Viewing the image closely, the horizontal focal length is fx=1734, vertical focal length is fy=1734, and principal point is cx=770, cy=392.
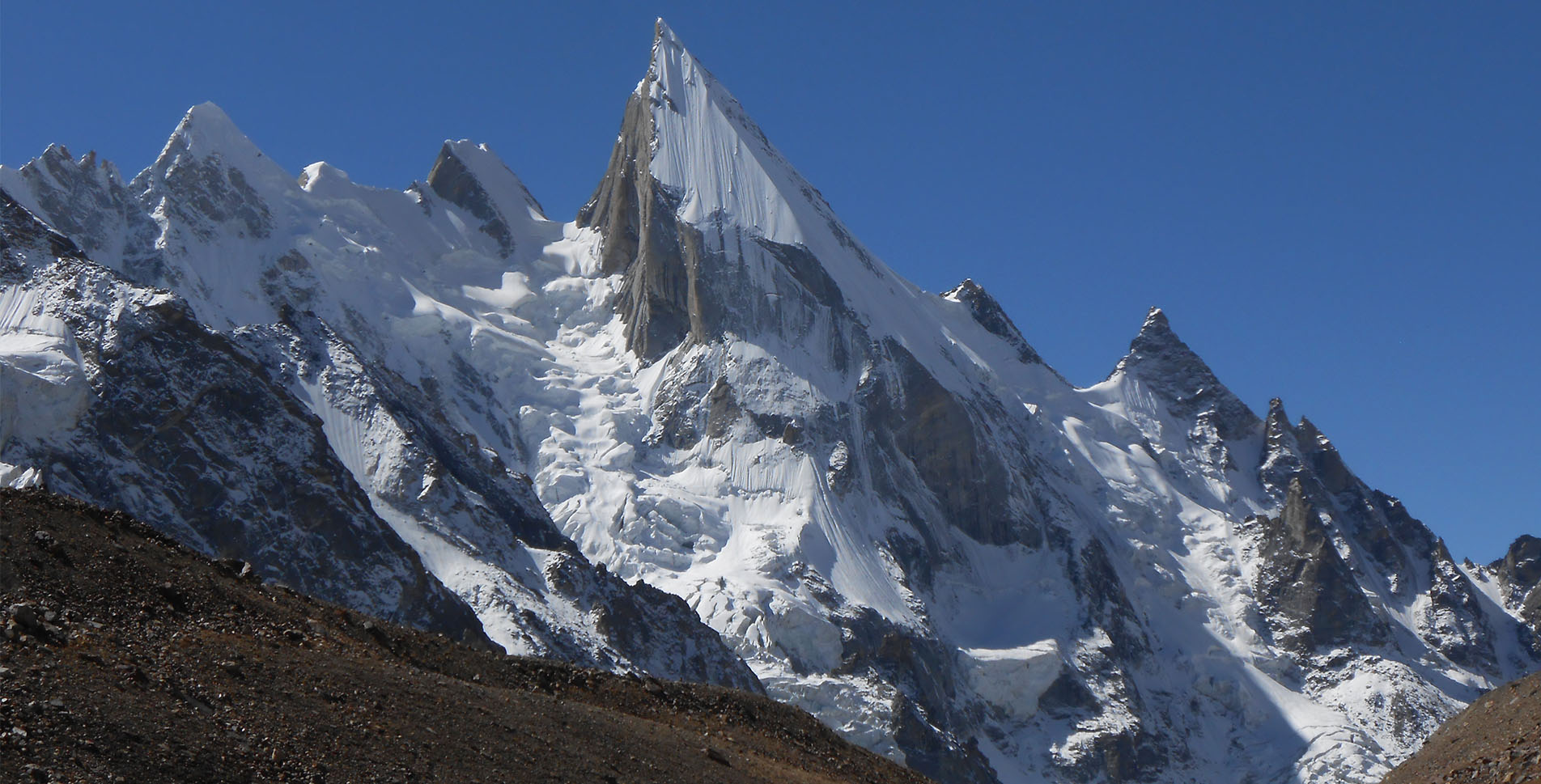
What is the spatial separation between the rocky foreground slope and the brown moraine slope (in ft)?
52.1

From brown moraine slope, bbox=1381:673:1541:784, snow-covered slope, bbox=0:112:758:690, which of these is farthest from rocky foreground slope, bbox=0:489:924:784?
snow-covered slope, bbox=0:112:758:690

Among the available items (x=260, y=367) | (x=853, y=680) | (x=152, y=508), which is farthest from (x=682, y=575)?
(x=152, y=508)

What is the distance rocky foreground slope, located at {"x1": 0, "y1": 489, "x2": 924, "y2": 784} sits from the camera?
103 ft

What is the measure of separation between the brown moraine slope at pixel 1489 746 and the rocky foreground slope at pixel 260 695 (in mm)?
15885

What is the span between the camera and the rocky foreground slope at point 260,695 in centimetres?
3144

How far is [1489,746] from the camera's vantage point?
4684 cm

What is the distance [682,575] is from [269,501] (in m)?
60.1

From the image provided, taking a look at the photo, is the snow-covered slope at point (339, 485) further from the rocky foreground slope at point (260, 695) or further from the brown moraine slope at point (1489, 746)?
the brown moraine slope at point (1489, 746)

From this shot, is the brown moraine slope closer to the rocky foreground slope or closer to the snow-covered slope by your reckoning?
the rocky foreground slope

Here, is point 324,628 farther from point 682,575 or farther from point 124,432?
point 682,575

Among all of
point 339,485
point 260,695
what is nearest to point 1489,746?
point 260,695

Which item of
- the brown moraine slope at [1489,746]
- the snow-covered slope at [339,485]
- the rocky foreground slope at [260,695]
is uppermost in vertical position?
the snow-covered slope at [339,485]

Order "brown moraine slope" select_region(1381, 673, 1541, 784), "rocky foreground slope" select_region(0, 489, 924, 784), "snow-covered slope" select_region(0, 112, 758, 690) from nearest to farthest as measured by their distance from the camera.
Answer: "rocky foreground slope" select_region(0, 489, 924, 784), "brown moraine slope" select_region(1381, 673, 1541, 784), "snow-covered slope" select_region(0, 112, 758, 690)

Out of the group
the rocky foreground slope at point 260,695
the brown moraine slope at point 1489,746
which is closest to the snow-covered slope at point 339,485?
the rocky foreground slope at point 260,695
